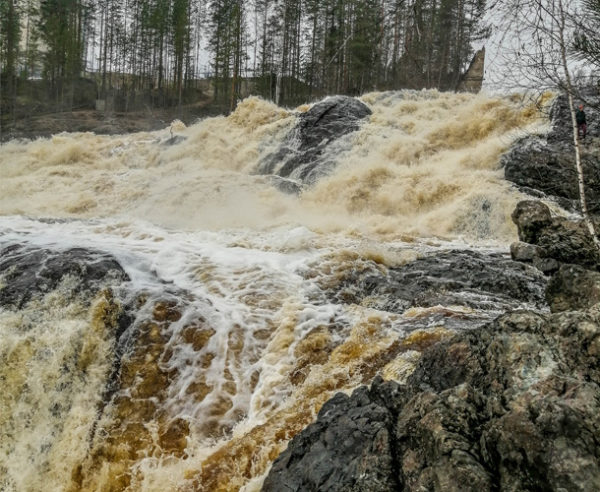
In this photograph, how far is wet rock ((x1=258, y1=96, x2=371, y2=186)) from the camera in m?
15.8

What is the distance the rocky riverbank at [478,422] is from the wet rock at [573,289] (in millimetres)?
2619

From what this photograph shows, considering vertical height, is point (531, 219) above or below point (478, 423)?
above

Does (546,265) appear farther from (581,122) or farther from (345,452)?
(345,452)

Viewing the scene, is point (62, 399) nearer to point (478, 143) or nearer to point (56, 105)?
point (478, 143)

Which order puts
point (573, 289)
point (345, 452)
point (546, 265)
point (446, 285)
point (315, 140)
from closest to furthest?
1. point (345, 452)
2. point (573, 289)
3. point (446, 285)
4. point (546, 265)
5. point (315, 140)

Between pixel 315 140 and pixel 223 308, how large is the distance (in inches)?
460

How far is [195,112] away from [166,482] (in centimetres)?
3596

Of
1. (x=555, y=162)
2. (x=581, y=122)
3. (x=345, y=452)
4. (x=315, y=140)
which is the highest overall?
(x=581, y=122)

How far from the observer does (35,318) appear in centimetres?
573

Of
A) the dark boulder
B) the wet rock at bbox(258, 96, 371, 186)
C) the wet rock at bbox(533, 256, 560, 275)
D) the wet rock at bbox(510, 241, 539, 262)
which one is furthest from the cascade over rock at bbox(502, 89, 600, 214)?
the dark boulder

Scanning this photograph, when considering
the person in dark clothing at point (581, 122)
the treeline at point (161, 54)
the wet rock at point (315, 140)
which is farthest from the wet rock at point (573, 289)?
the treeline at point (161, 54)

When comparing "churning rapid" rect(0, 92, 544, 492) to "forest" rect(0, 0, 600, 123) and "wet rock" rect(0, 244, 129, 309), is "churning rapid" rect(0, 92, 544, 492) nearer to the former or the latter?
"wet rock" rect(0, 244, 129, 309)

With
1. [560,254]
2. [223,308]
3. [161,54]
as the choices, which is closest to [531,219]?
[560,254]

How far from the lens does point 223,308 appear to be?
623cm
